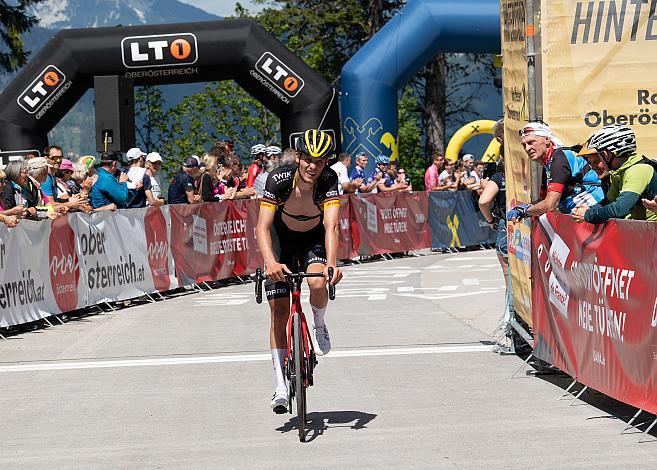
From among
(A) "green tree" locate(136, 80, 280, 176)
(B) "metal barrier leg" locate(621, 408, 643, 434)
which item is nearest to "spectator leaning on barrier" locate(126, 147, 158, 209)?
(B) "metal barrier leg" locate(621, 408, 643, 434)

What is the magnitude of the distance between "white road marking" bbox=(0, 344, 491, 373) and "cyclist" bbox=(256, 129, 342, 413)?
3175mm

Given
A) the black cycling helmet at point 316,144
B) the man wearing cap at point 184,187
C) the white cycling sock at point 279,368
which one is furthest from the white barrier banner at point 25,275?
the black cycling helmet at point 316,144

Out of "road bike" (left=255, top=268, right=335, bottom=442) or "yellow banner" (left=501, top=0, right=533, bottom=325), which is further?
"yellow banner" (left=501, top=0, right=533, bottom=325)

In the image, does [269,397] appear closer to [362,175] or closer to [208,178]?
[208,178]

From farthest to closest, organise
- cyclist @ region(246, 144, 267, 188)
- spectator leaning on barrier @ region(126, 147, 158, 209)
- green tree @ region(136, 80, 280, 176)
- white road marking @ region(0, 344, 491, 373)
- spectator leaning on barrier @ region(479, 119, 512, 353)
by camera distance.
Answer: green tree @ region(136, 80, 280, 176) → cyclist @ region(246, 144, 267, 188) → spectator leaning on barrier @ region(126, 147, 158, 209) → spectator leaning on barrier @ region(479, 119, 512, 353) → white road marking @ region(0, 344, 491, 373)

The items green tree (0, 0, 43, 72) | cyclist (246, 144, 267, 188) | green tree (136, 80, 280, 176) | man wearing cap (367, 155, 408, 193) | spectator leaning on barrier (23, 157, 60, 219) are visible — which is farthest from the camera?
green tree (136, 80, 280, 176)

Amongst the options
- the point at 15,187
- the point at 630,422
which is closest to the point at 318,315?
the point at 630,422

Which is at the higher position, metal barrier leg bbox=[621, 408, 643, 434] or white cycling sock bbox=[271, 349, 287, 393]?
white cycling sock bbox=[271, 349, 287, 393]

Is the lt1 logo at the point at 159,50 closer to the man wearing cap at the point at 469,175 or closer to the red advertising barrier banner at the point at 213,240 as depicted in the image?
the red advertising barrier banner at the point at 213,240

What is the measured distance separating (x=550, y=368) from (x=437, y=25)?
59.3 feet

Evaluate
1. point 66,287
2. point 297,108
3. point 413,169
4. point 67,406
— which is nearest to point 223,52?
point 297,108

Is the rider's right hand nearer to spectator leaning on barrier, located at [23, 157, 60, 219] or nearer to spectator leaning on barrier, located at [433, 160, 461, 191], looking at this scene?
spectator leaning on barrier, located at [23, 157, 60, 219]

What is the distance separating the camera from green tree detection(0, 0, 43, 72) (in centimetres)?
4562

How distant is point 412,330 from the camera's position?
1346 centimetres
